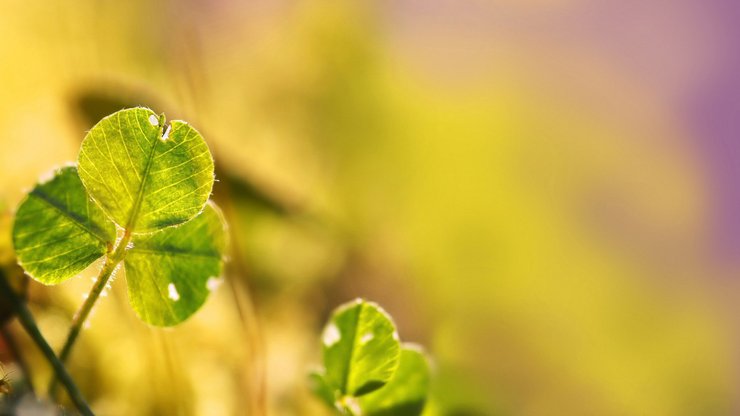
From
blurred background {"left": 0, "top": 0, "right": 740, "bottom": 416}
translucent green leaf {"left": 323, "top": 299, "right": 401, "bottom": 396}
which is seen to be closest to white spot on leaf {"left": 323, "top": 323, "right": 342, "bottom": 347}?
translucent green leaf {"left": 323, "top": 299, "right": 401, "bottom": 396}

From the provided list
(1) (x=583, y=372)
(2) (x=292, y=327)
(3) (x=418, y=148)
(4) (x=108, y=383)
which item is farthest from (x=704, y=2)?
(4) (x=108, y=383)

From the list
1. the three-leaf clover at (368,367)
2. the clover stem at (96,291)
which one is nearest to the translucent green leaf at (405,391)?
the three-leaf clover at (368,367)

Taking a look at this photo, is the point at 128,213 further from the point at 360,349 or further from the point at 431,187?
the point at 431,187

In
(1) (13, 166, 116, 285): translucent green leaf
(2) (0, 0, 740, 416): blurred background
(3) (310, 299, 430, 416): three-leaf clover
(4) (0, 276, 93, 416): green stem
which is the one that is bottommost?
(2) (0, 0, 740, 416): blurred background

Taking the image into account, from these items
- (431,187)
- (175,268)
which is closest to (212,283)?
(175,268)

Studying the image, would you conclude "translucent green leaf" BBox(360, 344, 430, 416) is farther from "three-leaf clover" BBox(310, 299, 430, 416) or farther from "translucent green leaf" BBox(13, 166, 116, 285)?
"translucent green leaf" BBox(13, 166, 116, 285)

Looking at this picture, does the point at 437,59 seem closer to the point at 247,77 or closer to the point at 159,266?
the point at 247,77

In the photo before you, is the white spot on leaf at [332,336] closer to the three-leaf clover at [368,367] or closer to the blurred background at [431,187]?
the three-leaf clover at [368,367]

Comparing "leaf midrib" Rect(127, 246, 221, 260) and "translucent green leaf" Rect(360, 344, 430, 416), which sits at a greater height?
"leaf midrib" Rect(127, 246, 221, 260)
